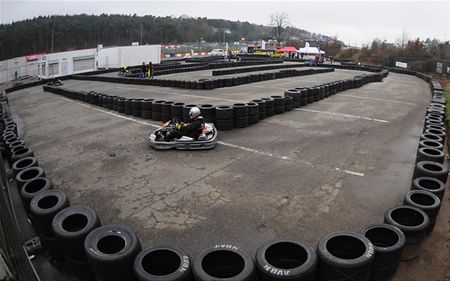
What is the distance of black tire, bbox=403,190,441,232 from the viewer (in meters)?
5.22

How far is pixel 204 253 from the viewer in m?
4.29

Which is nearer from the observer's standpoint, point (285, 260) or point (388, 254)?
point (388, 254)

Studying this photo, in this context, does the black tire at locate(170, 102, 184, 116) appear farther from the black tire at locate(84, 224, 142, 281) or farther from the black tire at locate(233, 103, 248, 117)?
the black tire at locate(84, 224, 142, 281)

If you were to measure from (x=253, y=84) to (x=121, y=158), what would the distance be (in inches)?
576

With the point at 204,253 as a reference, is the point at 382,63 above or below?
above

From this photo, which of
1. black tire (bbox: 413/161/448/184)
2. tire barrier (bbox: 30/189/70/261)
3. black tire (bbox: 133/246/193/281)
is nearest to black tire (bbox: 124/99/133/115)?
tire barrier (bbox: 30/189/70/261)

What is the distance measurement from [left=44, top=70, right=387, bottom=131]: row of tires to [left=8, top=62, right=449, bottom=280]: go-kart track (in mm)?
387

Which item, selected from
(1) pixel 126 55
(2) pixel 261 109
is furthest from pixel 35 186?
(1) pixel 126 55

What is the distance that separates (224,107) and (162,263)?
23.6 ft

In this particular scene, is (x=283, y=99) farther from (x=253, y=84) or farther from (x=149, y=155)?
(x=253, y=84)

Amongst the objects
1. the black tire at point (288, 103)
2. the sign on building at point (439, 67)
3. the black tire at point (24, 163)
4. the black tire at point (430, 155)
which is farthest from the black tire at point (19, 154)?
the sign on building at point (439, 67)

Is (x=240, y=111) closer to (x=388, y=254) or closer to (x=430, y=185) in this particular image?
(x=430, y=185)

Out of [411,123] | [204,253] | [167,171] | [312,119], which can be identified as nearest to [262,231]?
[204,253]

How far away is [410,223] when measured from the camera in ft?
17.5
